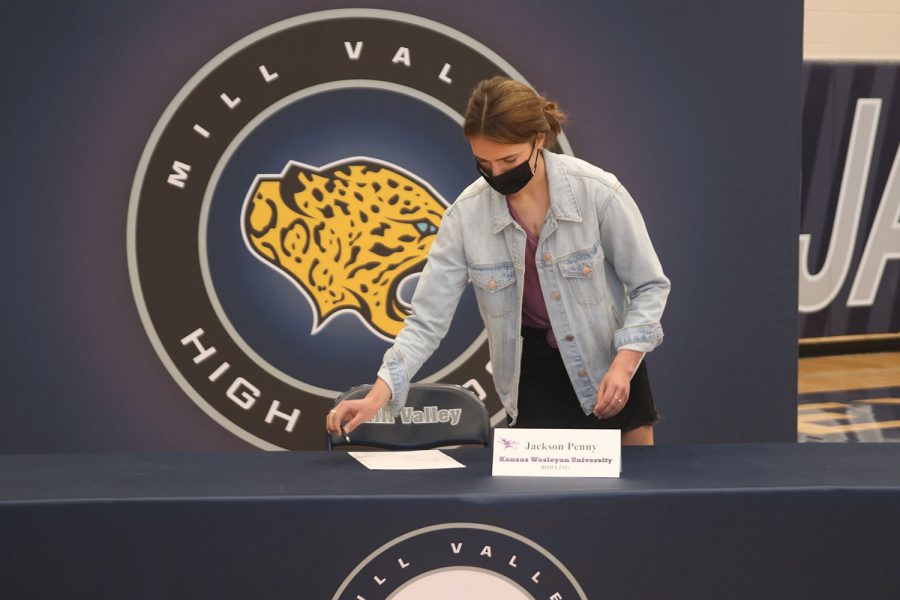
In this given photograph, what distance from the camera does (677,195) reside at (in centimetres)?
373

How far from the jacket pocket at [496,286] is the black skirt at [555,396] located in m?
0.09

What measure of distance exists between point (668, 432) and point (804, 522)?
200 cm

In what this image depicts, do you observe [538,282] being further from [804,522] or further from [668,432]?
[668,432]

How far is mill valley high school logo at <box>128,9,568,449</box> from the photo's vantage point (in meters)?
3.57

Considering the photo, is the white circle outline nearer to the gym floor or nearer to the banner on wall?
the gym floor

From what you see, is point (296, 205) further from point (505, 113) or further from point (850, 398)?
point (850, 398)

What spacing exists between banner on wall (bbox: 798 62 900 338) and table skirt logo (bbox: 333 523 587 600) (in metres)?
6.16

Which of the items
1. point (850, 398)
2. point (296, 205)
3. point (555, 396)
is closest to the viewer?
point (555, 396)

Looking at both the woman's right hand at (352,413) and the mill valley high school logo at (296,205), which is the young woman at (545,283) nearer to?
the woman's right hand at (352,413)

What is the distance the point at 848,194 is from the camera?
7566 mm

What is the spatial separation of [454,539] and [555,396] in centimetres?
77

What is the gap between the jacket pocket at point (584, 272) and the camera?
2387 mm

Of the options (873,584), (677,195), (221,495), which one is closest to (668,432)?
(677,195)

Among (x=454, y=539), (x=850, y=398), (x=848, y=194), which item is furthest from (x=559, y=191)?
(x=848, y=194)
